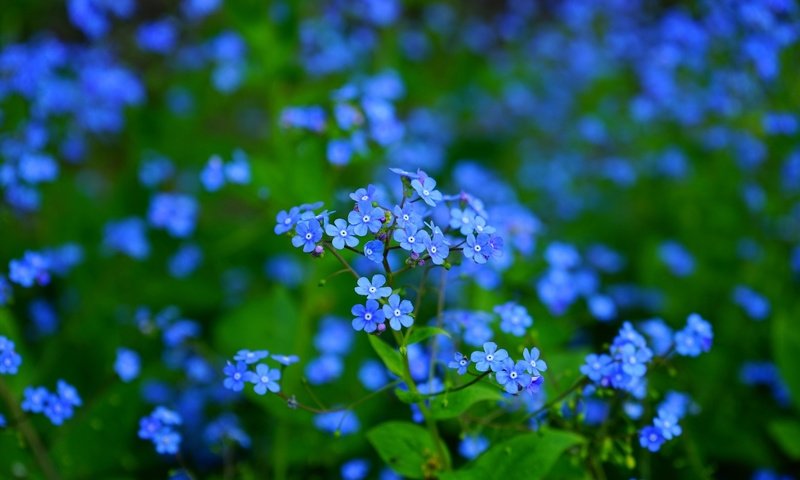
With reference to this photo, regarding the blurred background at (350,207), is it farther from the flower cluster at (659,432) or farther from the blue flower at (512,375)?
the blue flower at (512,375)

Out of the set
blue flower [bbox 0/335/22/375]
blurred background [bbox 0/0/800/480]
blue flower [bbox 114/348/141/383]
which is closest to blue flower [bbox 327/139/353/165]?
blurred background [bbox 0/0/800/480]

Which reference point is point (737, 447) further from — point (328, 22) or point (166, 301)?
point (328, 22)

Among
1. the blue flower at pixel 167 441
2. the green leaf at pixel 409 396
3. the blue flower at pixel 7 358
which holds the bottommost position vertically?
the green leaf at pixel 409 396

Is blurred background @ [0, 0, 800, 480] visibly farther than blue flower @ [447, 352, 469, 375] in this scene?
Yes

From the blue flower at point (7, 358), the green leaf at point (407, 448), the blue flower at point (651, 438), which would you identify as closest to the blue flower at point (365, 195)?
the green leaf at point (407, 448)

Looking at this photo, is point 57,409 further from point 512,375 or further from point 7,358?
point 512,375

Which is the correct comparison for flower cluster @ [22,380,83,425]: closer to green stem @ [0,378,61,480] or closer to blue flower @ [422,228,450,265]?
green stem @ [0,378,61,480]

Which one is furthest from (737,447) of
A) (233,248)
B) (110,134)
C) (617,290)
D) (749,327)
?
(110,134)
